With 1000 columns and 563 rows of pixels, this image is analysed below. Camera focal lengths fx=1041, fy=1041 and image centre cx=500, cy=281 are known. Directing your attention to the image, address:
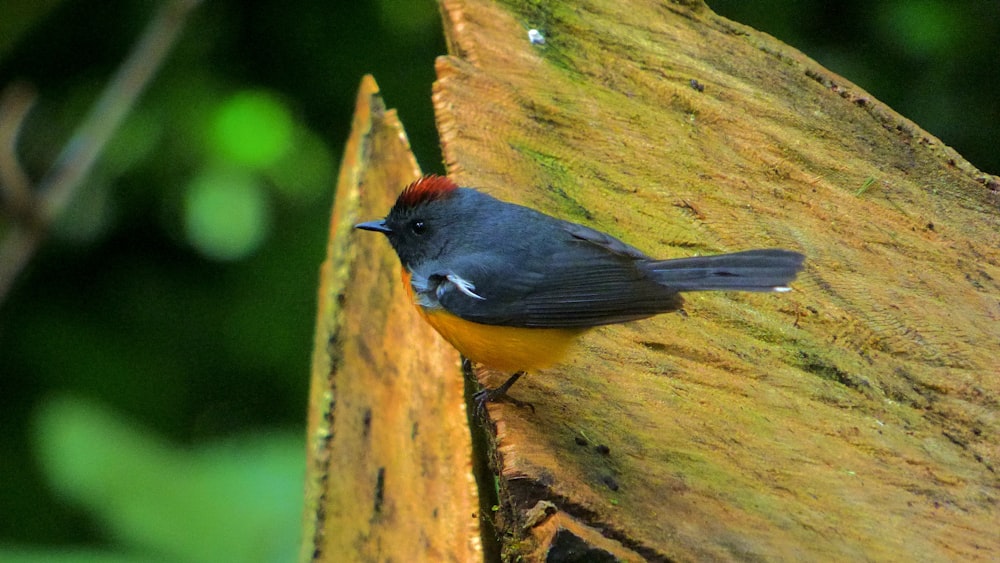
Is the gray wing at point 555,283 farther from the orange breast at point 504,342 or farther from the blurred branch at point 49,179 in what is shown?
the blurred branch at point 49,179

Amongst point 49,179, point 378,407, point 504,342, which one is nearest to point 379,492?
point 378,407

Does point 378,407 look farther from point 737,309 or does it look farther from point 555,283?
point 737,309

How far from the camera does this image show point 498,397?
8.27 feet

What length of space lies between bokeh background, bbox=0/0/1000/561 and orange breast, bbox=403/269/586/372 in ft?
5.58

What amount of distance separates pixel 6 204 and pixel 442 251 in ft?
5.72

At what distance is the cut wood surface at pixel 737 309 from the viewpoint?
82.3 inches

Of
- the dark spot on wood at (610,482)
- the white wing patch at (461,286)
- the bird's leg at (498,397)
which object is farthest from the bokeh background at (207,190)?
the dark spot on wood at (610,482)

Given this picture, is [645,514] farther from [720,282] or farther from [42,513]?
[42,513]

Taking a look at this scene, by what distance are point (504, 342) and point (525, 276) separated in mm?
255

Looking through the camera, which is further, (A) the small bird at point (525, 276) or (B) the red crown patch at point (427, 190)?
(B) the red crown patch at point (427, 190)

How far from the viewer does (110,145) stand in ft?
15.5

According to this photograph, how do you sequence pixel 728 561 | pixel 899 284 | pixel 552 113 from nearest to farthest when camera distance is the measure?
pixel 728 561
pixel 899 284
pixel 552 113

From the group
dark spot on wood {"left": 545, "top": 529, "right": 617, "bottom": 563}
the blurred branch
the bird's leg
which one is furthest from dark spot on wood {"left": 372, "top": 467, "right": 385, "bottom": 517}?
the blurred branch

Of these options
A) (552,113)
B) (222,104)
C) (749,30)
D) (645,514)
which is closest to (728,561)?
A: (645,514)
